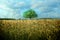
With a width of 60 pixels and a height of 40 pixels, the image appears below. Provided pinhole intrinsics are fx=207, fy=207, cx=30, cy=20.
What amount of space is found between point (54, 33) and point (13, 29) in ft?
4.96

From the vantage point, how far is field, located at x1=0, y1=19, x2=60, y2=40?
24.4 feet

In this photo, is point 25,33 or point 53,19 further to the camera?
point 53,19

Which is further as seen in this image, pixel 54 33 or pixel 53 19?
pixel 53 19

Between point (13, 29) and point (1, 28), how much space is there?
0.45 metres

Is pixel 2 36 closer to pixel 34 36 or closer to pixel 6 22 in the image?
pixel 6 22

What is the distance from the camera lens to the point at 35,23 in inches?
309

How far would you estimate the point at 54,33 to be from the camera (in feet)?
24.9

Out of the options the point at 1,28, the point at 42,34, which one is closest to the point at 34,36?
the point at 42,34

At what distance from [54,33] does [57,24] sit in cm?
46

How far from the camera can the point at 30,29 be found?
7.63 meters

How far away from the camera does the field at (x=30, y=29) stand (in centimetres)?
745

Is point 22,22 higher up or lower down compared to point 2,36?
higher up

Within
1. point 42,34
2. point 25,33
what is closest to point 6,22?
point 25,33

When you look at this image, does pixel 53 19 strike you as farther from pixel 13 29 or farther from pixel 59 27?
pixel 13 29
